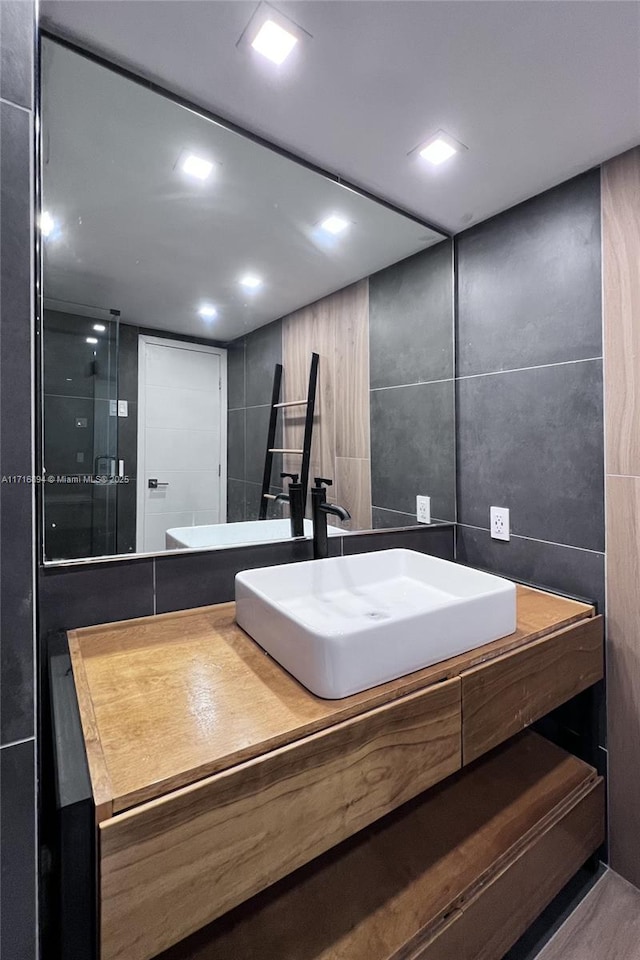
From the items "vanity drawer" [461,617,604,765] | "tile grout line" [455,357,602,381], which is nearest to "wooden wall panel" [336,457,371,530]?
"tile grout line" [455,357,602,381]

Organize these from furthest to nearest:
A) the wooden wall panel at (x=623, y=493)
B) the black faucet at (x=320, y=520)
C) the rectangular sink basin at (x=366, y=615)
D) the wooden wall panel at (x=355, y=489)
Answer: the wooden wall panel at (x=355, y=489), the black faucet at (x=320, y=520), the wooden wall panel at (x=623, y=493), the rectangular sink basin at (x=366, y=615)

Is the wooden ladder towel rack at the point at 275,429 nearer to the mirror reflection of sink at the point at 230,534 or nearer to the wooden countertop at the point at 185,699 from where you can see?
the mirror reflection of sink at the point at 230,534

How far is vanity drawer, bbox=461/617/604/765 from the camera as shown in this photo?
1.02m

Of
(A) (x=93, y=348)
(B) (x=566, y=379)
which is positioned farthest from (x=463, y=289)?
(A) (x=93, y=348)

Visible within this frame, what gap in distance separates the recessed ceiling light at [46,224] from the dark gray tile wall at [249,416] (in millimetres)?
534

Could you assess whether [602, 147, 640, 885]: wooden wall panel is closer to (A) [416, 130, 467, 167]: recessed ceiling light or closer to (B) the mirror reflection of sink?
(A) [416, 130, 467, 167]: recessed ceiling light

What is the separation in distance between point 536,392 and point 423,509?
2.00 ft

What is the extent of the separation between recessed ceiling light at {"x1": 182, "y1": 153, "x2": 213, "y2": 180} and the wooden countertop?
4.15 feet

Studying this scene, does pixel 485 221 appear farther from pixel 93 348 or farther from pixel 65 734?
pixel 65 734

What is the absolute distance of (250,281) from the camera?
1.48 m

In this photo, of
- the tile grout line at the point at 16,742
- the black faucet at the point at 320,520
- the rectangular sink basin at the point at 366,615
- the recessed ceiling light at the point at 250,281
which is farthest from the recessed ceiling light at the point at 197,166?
the tile grout line at the point at 16,742

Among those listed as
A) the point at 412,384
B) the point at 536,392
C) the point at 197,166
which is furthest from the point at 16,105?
the point at 536,392

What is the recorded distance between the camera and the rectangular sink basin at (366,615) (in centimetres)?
A: 88

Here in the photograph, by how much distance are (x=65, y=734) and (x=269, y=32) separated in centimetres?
146
